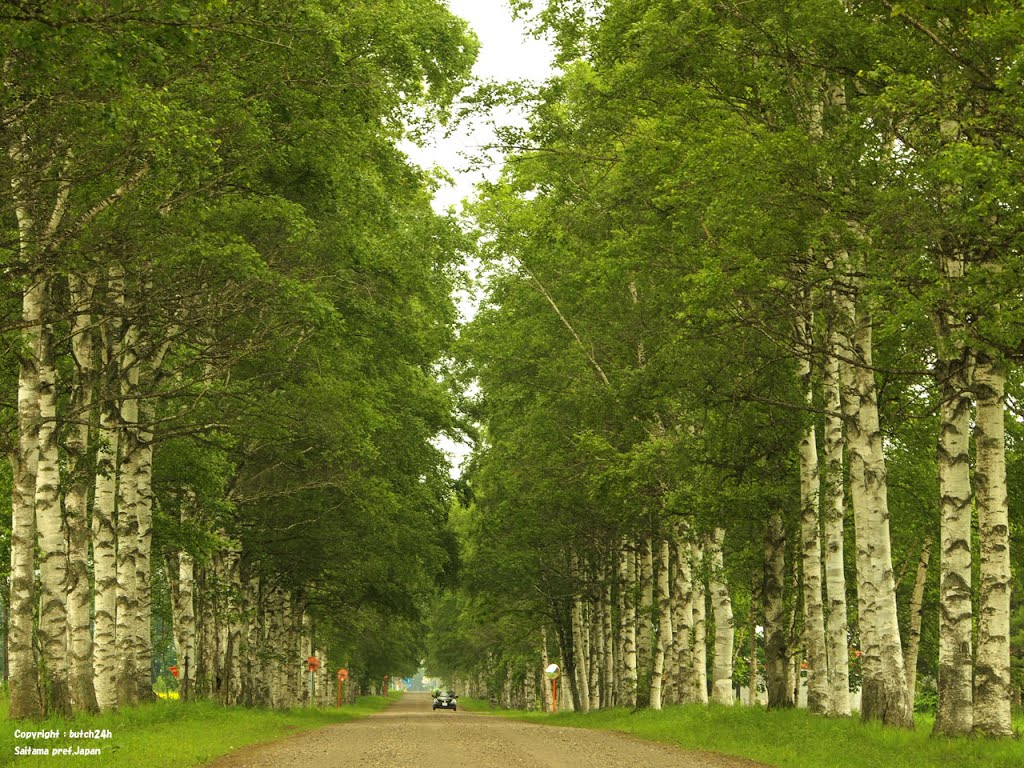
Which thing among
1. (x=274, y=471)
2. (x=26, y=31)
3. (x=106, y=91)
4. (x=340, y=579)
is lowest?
(x=340, y=579)

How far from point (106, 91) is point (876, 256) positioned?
9986 mm

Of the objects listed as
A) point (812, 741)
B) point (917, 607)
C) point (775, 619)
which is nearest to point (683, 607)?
point (775, 619)

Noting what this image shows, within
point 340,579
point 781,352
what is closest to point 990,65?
point 781,352

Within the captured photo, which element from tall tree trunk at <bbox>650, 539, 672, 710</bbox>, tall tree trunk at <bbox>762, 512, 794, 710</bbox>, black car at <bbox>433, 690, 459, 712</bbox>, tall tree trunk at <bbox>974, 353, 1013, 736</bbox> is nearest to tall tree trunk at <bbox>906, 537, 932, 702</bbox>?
tall tree trunk at <bbox>650, 539, 672, 710</bbox>

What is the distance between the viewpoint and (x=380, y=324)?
2231 cm

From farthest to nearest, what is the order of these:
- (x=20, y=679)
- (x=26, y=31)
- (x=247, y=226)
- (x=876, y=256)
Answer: (x=247, y=226), (x=20, y=679), (x=876, y=256), (x=26, y=31)

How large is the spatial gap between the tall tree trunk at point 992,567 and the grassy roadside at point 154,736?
10.3 m

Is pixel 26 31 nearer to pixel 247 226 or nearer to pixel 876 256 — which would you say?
pixel 876 256

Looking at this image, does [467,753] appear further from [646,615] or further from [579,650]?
[579,650]

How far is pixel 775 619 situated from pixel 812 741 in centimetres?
712

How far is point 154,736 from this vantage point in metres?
16.3

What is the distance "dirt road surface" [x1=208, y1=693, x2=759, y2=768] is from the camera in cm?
1457

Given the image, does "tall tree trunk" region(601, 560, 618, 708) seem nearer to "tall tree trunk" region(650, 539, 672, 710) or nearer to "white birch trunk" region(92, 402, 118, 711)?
"tall tree trunk" region(650, 539, 672, 710)

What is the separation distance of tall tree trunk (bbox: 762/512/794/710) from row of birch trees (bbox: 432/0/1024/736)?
7cm
